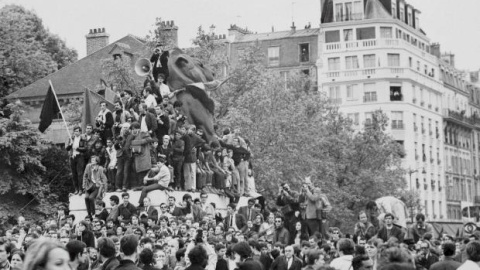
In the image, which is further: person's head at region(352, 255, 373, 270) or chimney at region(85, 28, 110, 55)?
chimney at region(85, 28, 110, 55)

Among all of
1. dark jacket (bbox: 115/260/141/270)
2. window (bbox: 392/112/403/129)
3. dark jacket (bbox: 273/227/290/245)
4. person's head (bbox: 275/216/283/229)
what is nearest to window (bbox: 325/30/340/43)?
window (bbox: 392/112/403/129)

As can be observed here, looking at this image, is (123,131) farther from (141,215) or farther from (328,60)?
(328,60)

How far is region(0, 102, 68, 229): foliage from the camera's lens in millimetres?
53938

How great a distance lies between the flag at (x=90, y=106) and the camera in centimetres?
3566

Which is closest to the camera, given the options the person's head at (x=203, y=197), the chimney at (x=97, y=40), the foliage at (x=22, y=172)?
the person's head at (x=203, y=197)

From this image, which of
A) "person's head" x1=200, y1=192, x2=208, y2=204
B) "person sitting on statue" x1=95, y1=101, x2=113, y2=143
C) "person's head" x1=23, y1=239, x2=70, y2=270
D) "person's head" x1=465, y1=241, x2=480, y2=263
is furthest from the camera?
"person sitting on statue" x1=95, y1=101, x2=113, y2=143

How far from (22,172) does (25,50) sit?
14.3 metres

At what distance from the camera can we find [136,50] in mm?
75625

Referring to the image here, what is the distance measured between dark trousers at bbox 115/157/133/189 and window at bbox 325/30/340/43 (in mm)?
63975

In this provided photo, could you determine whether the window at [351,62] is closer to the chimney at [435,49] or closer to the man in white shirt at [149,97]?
the chimney at [435,49]

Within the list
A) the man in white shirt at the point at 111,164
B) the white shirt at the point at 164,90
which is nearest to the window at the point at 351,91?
the white shirt at the point at 164,90

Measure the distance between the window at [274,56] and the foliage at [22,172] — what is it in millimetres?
42434

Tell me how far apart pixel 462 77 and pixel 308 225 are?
9146cm

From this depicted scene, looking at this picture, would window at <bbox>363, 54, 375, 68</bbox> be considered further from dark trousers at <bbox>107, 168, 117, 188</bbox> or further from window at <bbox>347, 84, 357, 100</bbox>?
dark trousers at <bbox>107, 168, 117, 188</bbox>
